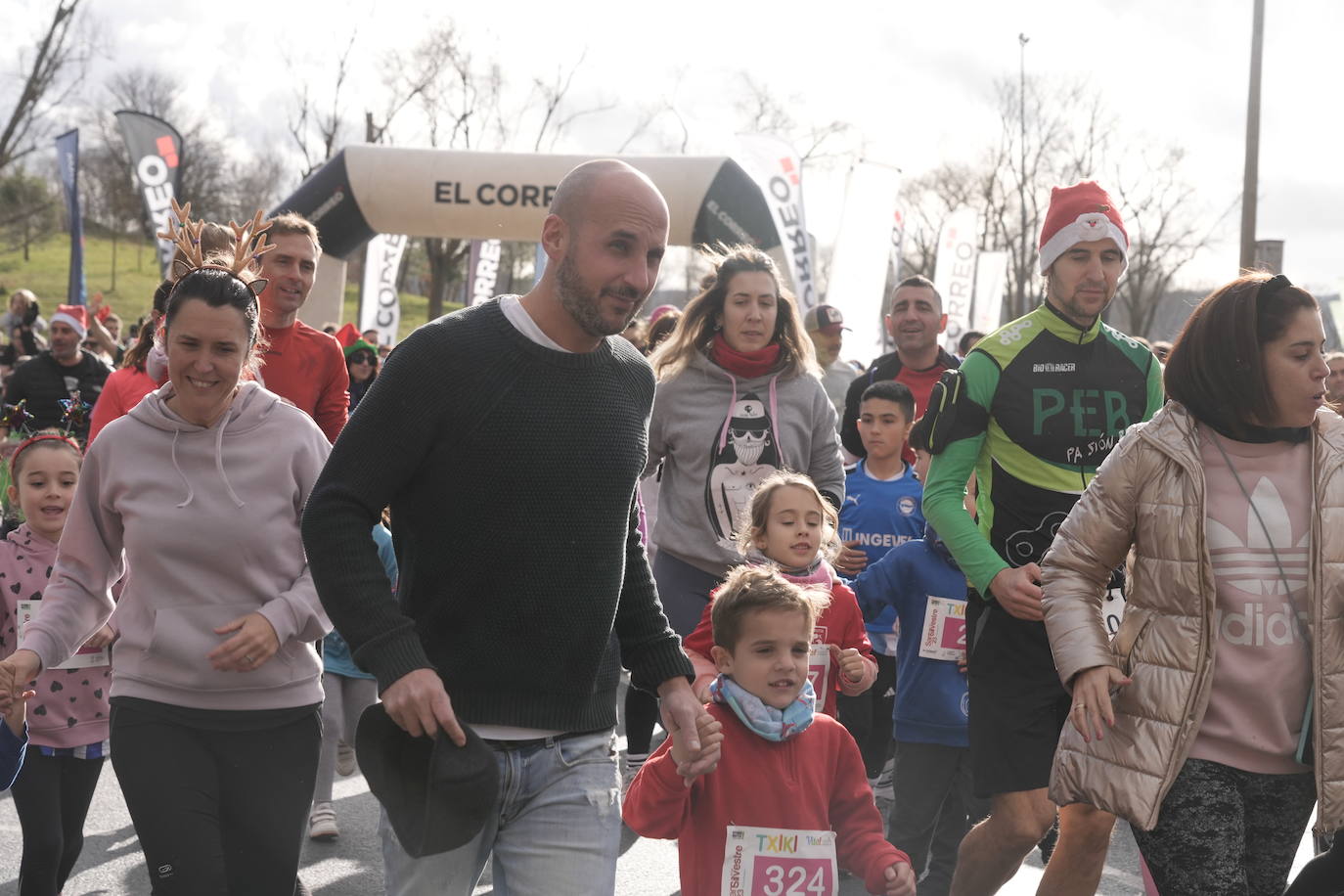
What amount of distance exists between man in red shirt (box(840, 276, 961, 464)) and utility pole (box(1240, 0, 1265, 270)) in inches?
499

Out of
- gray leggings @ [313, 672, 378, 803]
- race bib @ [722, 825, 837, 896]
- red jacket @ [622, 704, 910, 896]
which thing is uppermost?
red jacket @ [622, 704, 910, 896]

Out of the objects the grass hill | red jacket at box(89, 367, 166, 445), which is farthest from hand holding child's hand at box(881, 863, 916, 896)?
the grass hill

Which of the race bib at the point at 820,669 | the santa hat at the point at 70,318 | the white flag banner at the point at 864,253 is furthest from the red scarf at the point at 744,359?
the white flag banner at the point at 864,253

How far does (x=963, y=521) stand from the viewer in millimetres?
4160

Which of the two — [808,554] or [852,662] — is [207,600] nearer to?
[852,662]

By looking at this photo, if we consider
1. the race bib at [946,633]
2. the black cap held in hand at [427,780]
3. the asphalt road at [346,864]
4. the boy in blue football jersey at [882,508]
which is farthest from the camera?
the boy in blue football jersey at [882,508]

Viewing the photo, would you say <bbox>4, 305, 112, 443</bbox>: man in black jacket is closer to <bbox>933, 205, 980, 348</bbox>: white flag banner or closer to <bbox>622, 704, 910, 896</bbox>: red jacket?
<bbox>622, 704, 910, 896</bbox>: red jacket

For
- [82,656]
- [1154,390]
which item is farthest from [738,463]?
[82,656]

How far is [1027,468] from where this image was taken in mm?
4180

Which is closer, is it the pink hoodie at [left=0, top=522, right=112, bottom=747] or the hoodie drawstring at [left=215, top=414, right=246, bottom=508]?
the hoodie drawstring at [left=215, top=414, right=246, bottom=508]

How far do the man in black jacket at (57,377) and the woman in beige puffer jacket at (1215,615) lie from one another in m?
9.20

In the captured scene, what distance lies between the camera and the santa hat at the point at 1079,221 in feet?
13.9

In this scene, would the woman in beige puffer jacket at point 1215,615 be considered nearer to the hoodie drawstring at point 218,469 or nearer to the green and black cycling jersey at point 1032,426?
the green and black cycling jersey at point 1032,426

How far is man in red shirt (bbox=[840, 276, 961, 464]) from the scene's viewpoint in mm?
7000
